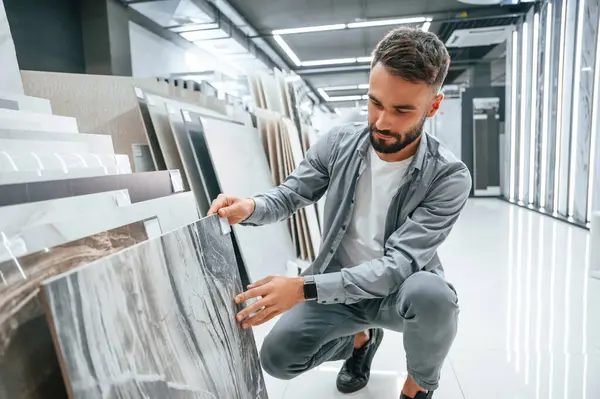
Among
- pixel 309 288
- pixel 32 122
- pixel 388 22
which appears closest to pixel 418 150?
pixel 309 288

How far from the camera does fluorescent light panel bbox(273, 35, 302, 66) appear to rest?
7.81m

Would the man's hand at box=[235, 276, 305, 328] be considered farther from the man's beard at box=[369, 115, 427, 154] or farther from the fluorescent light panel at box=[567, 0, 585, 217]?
the fluorescent light panel at box=[567, 0, 585, 217]

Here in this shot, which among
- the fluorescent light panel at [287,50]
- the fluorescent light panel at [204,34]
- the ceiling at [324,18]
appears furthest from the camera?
the fluorescent light panel at [287,50]

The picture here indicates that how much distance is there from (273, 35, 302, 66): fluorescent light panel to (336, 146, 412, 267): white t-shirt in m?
6.96

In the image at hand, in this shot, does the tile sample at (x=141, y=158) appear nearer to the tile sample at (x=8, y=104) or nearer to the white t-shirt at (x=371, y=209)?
the tile sample at (x=8, y=104)

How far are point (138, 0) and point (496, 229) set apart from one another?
5.17 meters

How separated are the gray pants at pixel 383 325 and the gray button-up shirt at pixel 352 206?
2.8 inches

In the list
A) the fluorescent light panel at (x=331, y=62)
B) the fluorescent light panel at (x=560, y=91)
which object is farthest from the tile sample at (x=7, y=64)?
the fluorescent light panel at (x=331, y=62)

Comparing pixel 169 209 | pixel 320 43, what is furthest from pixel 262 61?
pixel 169 209

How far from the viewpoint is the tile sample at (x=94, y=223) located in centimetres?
67

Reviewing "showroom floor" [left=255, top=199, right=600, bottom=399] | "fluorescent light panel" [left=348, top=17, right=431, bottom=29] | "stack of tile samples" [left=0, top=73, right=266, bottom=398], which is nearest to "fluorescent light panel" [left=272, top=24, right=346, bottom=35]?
→ "fluorescent light panel" [left=348, top=17, right=431, bottom=29]

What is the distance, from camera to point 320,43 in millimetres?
8039

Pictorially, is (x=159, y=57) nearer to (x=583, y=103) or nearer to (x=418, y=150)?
(x=583, y=103)

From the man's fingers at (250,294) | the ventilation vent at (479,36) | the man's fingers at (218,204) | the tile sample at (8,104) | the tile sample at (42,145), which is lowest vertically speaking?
the man's fingers at (250,294)
